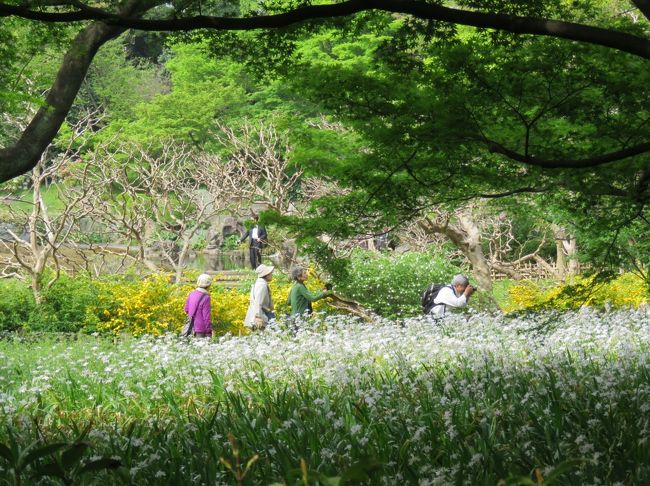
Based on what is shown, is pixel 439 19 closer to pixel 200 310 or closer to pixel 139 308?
pixel 200 310

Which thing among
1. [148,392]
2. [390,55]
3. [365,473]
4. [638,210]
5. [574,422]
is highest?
[390,55]

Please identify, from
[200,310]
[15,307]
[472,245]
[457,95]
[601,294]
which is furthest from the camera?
[472,245]

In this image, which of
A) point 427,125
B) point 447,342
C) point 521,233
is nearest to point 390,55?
point 427,125

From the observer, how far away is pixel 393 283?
723 inches

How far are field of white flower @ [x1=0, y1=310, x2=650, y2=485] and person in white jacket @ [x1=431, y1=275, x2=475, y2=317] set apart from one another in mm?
3464

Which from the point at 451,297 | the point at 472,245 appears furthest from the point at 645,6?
the point at 472,245

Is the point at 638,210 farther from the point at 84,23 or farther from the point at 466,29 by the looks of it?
the point at 466,29

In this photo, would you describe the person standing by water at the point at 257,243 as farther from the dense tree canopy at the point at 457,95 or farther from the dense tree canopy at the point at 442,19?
the dense tree canopy at the point at 442,19

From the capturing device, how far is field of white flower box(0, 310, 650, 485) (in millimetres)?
3221

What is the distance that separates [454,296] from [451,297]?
5 cm

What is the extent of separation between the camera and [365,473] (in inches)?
57.9

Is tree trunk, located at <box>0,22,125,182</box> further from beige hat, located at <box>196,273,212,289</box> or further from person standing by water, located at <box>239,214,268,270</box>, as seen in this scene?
person standing by water, located at <box>239,214,268,270</box>

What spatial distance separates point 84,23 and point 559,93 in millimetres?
6300

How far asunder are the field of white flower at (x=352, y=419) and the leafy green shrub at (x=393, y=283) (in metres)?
8.28
